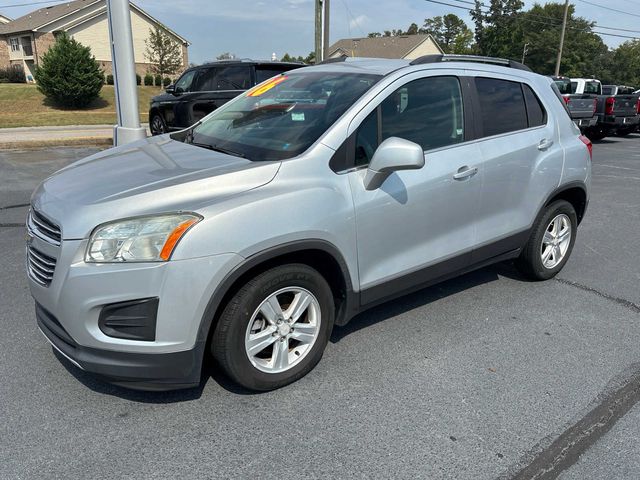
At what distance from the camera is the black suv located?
1116 centimetres

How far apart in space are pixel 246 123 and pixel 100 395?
196 centimetres

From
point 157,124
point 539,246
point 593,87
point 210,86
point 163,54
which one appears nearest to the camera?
point 539,246

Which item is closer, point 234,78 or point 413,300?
point 413,300

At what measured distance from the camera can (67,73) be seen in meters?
26.5

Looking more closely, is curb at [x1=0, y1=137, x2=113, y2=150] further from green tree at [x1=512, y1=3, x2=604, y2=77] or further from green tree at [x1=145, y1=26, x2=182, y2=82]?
green tree at [x1=512, y1=3, x2=604, y2=77]

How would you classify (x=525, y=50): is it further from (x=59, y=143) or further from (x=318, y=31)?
(x=59, y=143)

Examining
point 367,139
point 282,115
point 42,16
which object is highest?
point 42,16

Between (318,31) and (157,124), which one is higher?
(318,31)

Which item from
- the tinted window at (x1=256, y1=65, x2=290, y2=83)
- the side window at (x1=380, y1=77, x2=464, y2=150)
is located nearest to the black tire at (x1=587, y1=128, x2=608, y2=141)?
the tinted window at (x1=256, y1=65, x2=290, y2=83)

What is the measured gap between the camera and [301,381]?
10.2 feet

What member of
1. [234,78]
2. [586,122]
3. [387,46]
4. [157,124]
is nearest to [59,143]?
[157,124]

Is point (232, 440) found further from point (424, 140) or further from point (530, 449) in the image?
point (424, 140)

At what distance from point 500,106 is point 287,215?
2188 mm

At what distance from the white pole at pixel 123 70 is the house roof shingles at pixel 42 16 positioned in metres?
43.3
